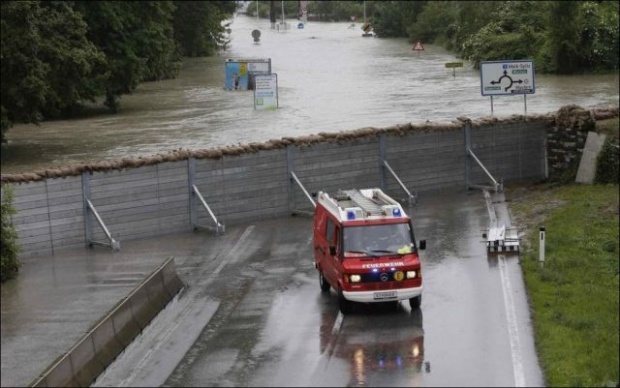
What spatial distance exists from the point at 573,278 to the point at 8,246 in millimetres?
11626

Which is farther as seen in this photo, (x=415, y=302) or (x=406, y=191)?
(x=406, y=191)

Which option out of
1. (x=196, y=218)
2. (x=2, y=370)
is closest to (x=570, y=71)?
(x=196, y=218)

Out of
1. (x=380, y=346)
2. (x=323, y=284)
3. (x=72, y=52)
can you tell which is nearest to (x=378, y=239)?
(x=323, y=284)

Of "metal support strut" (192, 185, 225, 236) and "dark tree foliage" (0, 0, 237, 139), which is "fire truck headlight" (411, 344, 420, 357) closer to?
"metal support strut" (192, 185, 225, 236)

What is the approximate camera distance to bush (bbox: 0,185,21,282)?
24531 millimetres

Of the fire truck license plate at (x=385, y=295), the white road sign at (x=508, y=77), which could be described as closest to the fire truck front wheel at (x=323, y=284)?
the fire truck license plate at (x=385, y=295)

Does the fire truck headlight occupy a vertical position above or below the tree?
below

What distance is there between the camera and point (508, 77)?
130ft

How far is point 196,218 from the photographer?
3011cm

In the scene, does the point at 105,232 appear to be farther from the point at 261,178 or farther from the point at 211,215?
the point at 261,178

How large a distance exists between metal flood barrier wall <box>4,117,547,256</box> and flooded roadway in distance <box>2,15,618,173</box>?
36.1 ft

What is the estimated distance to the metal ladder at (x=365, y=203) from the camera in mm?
22000

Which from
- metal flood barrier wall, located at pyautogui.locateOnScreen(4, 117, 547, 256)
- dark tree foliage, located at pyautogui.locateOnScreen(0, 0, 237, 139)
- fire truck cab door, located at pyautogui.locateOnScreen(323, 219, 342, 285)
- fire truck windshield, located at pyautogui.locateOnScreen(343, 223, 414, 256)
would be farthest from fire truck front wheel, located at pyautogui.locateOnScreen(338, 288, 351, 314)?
dark tree foliage, located at pyautogui.locateOnScreen(0, 0, 237, 139)

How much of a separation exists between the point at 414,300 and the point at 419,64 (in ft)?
190
